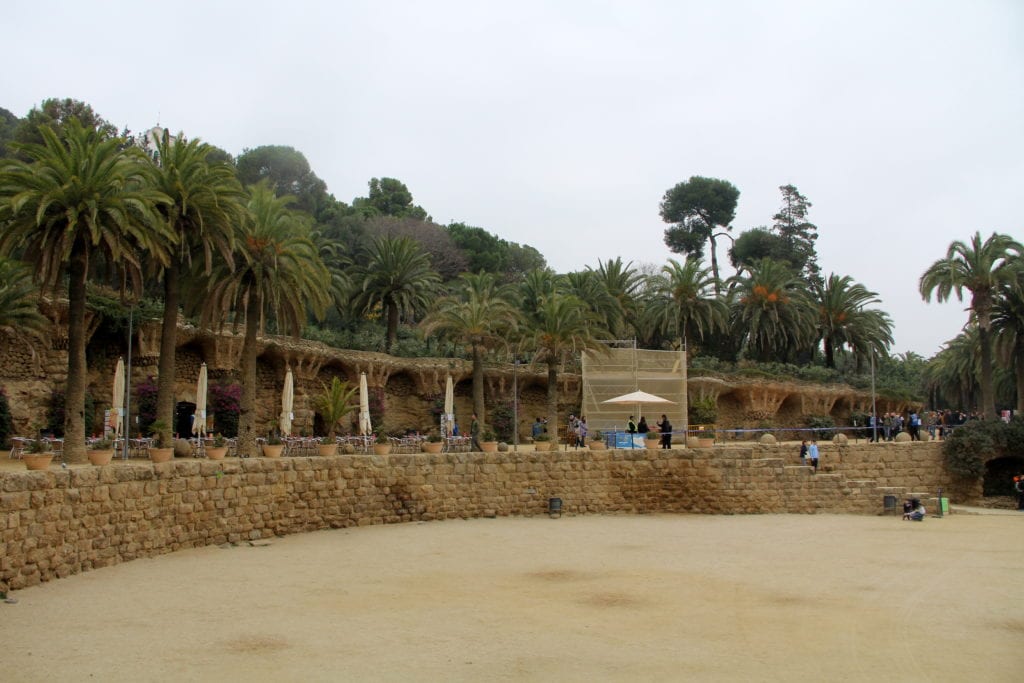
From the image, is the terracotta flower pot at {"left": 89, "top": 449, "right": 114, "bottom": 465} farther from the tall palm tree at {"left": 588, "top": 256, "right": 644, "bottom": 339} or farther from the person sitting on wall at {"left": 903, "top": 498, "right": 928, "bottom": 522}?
the tall palm tree at {"left": 588, "top": 256, "right": 644, "bottom": 339}

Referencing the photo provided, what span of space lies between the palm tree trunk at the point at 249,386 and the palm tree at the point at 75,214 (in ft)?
13.7

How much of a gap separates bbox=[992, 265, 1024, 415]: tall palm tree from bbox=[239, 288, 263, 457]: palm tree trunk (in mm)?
29982

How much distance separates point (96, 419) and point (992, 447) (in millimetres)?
32719

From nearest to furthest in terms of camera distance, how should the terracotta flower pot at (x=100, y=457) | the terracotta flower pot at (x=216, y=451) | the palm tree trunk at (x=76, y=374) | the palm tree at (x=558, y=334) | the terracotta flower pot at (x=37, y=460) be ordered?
1. the terracotta flower pot at (x=37, y=460)
2. the terracotta flower pot at (x=100, y=457)
3. the palm tree trunk at (x=76, y=374)
4. the terracotta flower pot at (x=216, y=451)
5. the palm tree at (x=558, y=334)

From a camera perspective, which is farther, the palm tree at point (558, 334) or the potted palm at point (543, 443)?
the palm tree at point (558, 334)

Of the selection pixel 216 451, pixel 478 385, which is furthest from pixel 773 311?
pixel 216 451

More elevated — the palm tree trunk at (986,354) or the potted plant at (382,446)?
the palm tree trunk at (986,354)

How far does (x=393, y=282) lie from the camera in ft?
135

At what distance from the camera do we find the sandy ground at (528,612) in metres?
9.86

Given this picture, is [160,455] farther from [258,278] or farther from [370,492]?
[258,278]

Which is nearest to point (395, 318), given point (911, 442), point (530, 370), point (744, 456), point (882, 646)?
point (530, 370)

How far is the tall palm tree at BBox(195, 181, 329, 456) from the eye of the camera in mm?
22625

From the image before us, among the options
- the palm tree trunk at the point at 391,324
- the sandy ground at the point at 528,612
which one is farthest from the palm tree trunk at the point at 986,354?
the palm tree trunk at the point at 391,324

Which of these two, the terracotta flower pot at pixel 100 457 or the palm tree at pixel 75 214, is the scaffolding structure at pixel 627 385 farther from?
the terracotta flower pot at pixel 100 457
